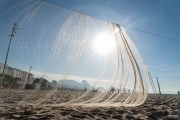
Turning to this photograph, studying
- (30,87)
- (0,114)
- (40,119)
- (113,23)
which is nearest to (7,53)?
(0,114)

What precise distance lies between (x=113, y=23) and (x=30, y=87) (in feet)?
105

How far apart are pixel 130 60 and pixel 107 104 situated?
8.14 ft

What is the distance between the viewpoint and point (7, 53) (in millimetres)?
7230

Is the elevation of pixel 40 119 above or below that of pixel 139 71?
below

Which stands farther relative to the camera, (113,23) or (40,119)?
(113,23)

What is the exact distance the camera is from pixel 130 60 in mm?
10773

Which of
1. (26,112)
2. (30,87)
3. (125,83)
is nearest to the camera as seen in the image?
(26,112)

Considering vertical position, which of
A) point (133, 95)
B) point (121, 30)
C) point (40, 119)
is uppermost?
point (121, 30)

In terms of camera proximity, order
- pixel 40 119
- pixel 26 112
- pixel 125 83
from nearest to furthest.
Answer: pixel 40 119 < pixel 26 112 < pixel 125 83

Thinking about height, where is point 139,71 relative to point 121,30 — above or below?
below

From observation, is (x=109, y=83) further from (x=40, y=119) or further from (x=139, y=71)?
(x=40, y=119)

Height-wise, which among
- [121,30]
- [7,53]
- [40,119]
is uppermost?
[121,30]

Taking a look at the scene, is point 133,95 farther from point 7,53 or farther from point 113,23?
point 7,53

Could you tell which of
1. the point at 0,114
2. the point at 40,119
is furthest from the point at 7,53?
the point at 40,119
